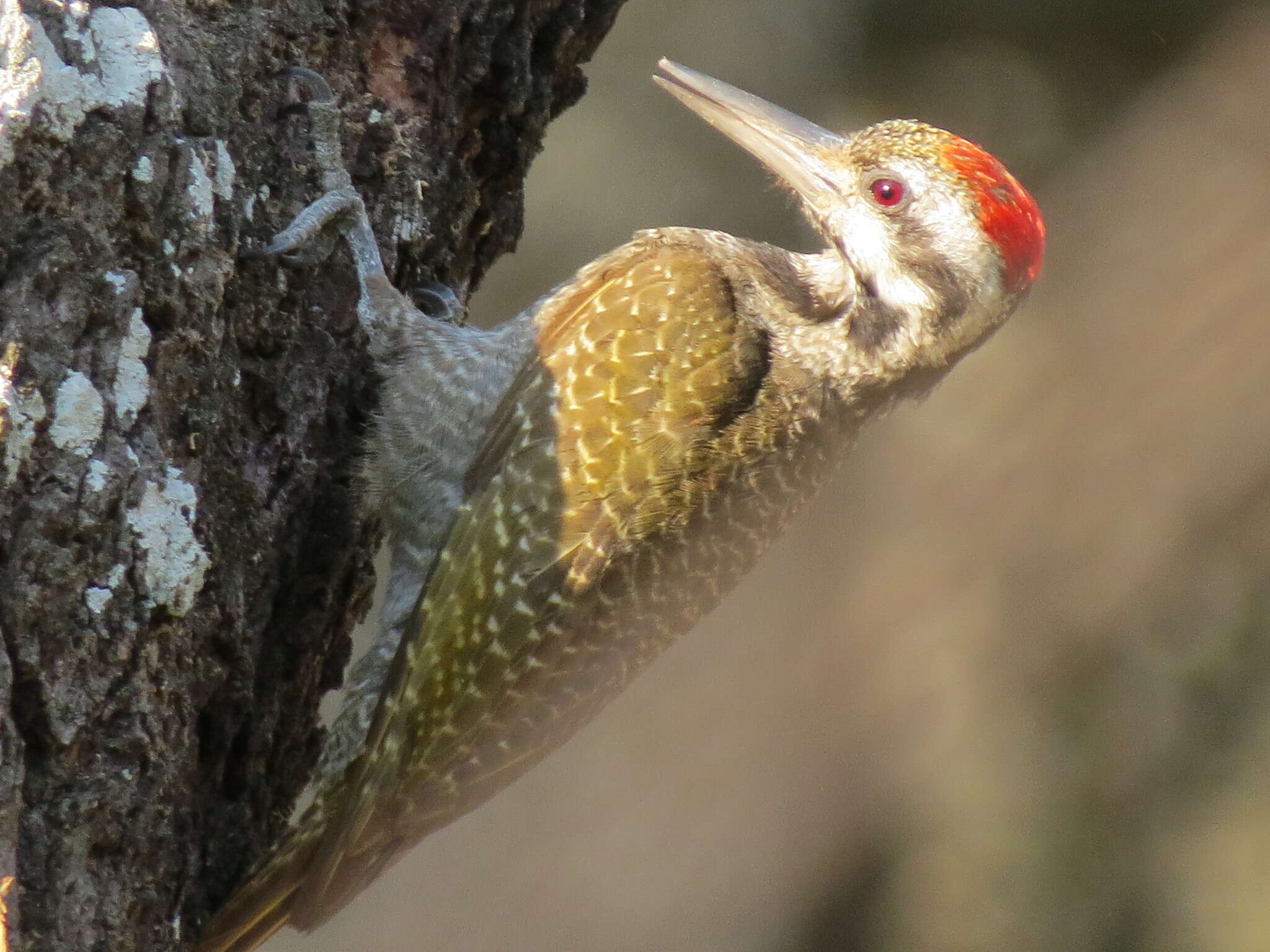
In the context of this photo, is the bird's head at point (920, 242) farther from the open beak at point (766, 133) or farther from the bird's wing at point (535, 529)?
the bird's wing at point (535, 529)

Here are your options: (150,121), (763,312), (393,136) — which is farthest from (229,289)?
(763,312)

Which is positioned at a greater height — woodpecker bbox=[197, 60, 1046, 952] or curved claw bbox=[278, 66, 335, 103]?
curved claw bbox=[278, 66, 335, 103]

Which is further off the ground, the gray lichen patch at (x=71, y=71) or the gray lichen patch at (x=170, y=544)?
the gray lichen patch at (x=71, y=71)

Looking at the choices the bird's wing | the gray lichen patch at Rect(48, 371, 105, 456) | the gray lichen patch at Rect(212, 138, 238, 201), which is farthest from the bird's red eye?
the gray lichen patch at Rect(48, 371, 105, 456)

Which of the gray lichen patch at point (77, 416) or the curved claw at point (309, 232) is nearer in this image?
the gray lichen patch at point (77, 416)

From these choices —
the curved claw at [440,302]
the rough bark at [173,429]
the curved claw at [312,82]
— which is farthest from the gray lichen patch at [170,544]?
the curved claw at [440,302]

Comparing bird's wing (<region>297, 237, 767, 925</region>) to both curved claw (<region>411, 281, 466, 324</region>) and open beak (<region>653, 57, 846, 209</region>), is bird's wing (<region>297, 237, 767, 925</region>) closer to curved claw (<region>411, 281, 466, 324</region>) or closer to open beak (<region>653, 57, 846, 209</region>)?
curved claw (<region>411, 281, 466, 324</region>)

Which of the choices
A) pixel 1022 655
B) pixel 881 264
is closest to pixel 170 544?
pixel 881 264
